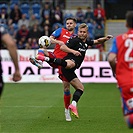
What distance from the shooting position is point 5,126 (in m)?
11.6

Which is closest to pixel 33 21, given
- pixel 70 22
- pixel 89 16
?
pixel 89 16

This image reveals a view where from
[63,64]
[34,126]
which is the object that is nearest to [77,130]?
[34,126]

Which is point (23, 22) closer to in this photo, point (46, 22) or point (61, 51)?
point (46, 22)

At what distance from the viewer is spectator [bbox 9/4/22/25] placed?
3022 centimetres

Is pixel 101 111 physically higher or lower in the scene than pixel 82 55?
lower

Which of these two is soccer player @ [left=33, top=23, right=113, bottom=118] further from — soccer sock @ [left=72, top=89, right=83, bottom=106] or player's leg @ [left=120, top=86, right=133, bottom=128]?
player's leg @ [left=120, top=86, right=133, bottom=128]

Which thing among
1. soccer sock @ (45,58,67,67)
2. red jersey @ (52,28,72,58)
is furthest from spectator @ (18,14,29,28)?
soccer sock @ (45,58,67,67)

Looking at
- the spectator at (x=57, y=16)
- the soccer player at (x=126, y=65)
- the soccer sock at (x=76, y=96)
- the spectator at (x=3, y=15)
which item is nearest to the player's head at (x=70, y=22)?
the soccer sock at (x=76, y=96)

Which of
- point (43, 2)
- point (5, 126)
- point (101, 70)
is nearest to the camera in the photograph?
point (5, 126)

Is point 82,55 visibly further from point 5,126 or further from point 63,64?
point 5,126

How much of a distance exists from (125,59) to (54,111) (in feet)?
20.6

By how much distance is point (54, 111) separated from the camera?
47.6 feet

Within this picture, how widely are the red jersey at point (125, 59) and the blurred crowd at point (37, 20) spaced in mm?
19054

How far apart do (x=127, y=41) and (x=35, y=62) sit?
4.61 m
